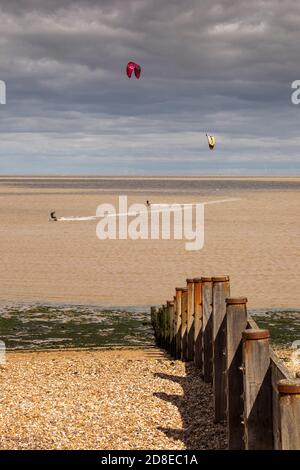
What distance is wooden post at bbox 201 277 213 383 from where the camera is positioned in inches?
350

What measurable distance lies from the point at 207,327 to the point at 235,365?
98.5 inches

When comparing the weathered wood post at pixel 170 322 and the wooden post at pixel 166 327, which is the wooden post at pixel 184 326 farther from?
the wooden post at pixel 166 327

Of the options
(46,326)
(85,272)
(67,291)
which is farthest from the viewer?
(85,272)

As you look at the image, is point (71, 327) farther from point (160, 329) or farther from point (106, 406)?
point (106, 406)

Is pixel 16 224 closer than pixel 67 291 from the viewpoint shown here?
No

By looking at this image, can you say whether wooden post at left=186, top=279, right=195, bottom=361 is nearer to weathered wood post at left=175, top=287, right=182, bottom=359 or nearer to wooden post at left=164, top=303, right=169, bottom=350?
weathered wood post at left=175, top=287, right=182, bottom=359

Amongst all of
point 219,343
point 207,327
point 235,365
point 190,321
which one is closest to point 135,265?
point 190,321

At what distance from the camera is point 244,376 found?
559 cm

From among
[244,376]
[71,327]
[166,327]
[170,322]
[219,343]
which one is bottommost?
[71,327]

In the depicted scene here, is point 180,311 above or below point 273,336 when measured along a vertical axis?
above
